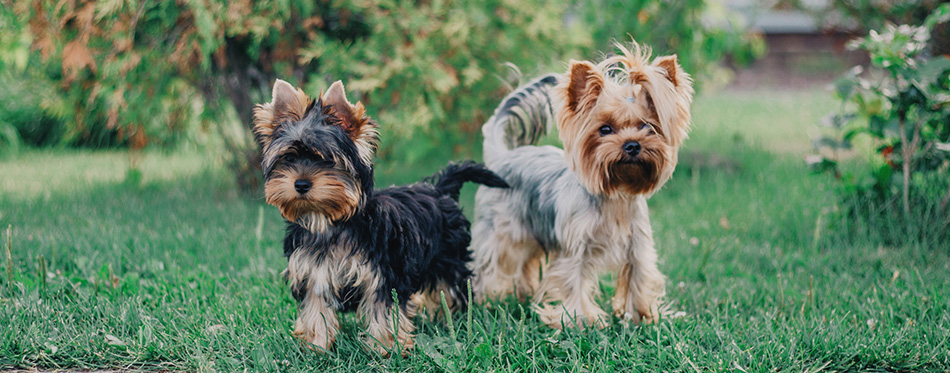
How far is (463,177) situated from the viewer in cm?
411

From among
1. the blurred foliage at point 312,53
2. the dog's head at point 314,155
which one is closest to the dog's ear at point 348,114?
the dog's head at point 314,155

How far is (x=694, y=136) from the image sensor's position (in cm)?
1065

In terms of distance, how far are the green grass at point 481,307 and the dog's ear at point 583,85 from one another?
111 cm

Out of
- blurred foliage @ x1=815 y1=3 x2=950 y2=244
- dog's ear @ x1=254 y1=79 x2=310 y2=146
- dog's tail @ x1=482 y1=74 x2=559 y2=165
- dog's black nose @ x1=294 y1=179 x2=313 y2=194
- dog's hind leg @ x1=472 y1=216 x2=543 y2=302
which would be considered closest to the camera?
dog's black nose @ x1=294 y1=179 x2=313 y2=194

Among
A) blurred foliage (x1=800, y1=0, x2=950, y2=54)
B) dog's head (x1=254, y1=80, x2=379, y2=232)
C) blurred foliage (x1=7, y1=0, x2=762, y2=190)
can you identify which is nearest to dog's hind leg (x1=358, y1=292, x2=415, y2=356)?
dog's head (x1=254, y1=80, x2=379, y2=232)

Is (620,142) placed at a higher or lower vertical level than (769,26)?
lower

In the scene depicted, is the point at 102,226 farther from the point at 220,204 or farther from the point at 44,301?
the point at 44,301

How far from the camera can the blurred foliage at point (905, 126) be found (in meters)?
4.91

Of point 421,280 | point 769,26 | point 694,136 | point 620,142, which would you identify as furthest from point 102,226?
point 769,26

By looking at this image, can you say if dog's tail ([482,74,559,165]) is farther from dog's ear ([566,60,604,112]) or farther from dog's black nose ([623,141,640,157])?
dog's black nose ([623,141,640,157])

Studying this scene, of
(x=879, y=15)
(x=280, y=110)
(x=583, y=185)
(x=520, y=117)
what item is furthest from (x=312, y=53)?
(x=879, y=15)

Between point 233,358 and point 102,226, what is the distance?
10.3ft

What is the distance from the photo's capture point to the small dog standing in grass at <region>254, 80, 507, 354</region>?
121 inches

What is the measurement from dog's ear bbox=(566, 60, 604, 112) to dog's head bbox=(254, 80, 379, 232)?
42.3 inches
